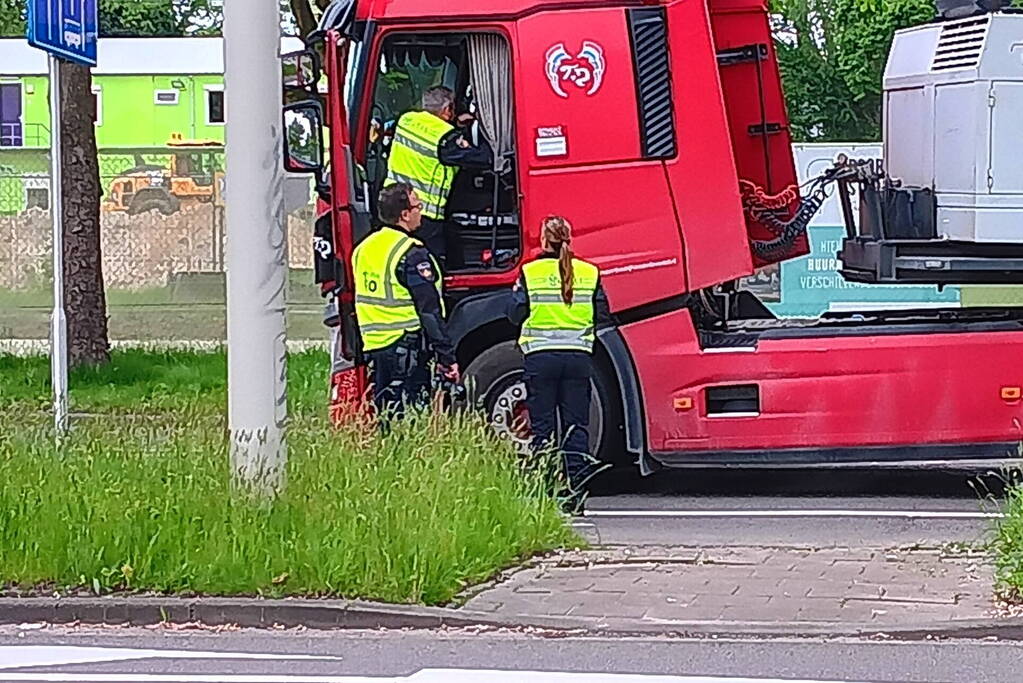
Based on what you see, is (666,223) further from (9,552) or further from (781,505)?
(9,552)

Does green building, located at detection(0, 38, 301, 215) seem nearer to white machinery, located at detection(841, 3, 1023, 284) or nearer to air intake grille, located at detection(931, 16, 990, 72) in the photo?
white machinery, located at detection(841, 3, 1023, 284)

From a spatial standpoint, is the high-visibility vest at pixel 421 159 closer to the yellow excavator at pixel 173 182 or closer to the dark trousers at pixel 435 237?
the dark trousers at pixel 435 237

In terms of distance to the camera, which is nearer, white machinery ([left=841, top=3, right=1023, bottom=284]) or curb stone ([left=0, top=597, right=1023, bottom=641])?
curb stone ([left=0, top=597, right=1023, bottom=641])

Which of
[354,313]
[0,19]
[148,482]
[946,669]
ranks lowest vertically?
[946,669]

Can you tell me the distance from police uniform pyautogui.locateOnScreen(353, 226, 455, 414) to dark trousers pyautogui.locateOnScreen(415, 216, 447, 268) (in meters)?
0.30

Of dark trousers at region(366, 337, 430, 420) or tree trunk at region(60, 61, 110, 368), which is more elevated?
tree trunk at region(60, 61, 110, 368)

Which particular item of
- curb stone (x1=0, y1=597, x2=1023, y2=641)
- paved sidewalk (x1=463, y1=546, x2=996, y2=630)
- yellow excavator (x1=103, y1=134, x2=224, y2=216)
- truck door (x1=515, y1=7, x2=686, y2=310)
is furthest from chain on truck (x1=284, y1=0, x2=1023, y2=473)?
yellow excavator (x1=103, y1=134, x2=224, y2=216)

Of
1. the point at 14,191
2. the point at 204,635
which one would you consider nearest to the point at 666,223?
the point at 204,635

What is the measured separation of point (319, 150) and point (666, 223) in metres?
2.28

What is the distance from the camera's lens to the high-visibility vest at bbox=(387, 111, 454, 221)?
11.7 m

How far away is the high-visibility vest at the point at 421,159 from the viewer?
11742mm

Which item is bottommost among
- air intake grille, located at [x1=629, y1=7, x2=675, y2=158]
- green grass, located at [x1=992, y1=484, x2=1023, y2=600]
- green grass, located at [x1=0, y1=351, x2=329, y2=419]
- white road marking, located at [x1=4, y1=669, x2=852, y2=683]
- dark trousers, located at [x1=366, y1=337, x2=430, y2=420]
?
white road marking, located at [x1=4, y1=669, x2=852, y2=683]

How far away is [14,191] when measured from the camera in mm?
26031

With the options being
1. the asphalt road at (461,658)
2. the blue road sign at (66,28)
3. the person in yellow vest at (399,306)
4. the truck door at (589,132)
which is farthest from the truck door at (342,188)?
the asphalt road at (461,658)
